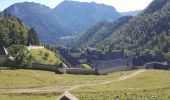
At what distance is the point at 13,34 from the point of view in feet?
524

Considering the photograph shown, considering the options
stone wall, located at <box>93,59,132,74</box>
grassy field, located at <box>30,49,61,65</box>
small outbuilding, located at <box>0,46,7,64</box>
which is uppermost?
small outbuilding, located at <box>0,46,7,64</box>

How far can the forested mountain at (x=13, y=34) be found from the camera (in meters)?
155

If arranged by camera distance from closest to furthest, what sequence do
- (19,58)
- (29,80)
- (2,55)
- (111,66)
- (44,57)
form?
(29,80) < (19,58) < (2,55) < (111,66) < (44,57)

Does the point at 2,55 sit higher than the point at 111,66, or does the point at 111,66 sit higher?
the point at 2,55

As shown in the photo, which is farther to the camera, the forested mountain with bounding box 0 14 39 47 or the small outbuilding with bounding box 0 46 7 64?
the forested mountain with bounding box 0 14 39 47

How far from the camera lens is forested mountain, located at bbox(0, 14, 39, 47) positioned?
155m

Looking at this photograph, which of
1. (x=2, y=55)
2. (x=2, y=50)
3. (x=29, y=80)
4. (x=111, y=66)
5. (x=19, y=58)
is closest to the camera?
(x=29, y=80)

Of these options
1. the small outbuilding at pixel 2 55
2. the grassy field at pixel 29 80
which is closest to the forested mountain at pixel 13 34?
the small outbuilding at pixel 2 55

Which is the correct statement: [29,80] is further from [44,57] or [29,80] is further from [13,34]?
[13,34]

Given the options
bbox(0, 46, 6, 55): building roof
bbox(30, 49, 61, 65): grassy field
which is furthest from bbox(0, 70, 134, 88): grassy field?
bbox(30, 49, 61, 65): grassy field

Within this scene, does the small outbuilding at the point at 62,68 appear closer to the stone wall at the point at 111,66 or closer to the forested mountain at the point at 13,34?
the stone wall at the point at 111,66

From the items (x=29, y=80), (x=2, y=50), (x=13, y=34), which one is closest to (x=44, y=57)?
(x=13, y=34)

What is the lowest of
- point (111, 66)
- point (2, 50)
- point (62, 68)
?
point (111, 66)

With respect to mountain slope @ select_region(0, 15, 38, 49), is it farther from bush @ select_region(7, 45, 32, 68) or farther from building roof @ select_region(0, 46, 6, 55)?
bush @ select_region(7, 45, 32, 68)
